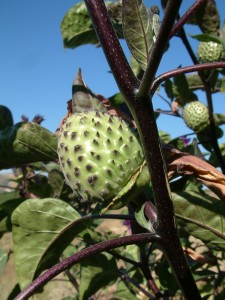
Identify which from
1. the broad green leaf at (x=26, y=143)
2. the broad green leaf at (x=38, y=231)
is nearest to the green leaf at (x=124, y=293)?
the broad green leaf at (x=38, y=231)

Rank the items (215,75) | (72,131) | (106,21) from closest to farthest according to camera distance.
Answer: (106,21)
(72,131)
(215,75)

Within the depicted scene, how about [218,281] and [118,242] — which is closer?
[118,242]

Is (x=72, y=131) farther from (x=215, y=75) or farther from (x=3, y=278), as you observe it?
(x=3, y=278)

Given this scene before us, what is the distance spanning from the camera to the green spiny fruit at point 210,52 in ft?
8.32

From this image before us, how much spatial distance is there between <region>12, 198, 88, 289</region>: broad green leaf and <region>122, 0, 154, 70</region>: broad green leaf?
A: 0.60 metres

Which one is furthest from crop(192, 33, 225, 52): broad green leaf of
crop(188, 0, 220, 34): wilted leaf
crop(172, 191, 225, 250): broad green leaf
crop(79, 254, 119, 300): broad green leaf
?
crop(188, 0, 220, 34): wilted leaf

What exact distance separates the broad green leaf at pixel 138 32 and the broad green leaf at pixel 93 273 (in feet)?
3.35

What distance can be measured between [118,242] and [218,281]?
1753mm

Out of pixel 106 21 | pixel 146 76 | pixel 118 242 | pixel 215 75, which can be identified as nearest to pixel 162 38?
pixel 146 76

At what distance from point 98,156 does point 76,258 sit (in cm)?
35

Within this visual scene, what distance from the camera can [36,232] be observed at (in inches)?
55.2

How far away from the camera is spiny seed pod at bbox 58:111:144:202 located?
4.05 feet

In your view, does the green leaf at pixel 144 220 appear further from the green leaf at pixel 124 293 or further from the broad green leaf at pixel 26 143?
the green leaf at pixel 124 293

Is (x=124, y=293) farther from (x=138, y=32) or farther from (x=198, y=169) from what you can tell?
(x=138, y=32)
